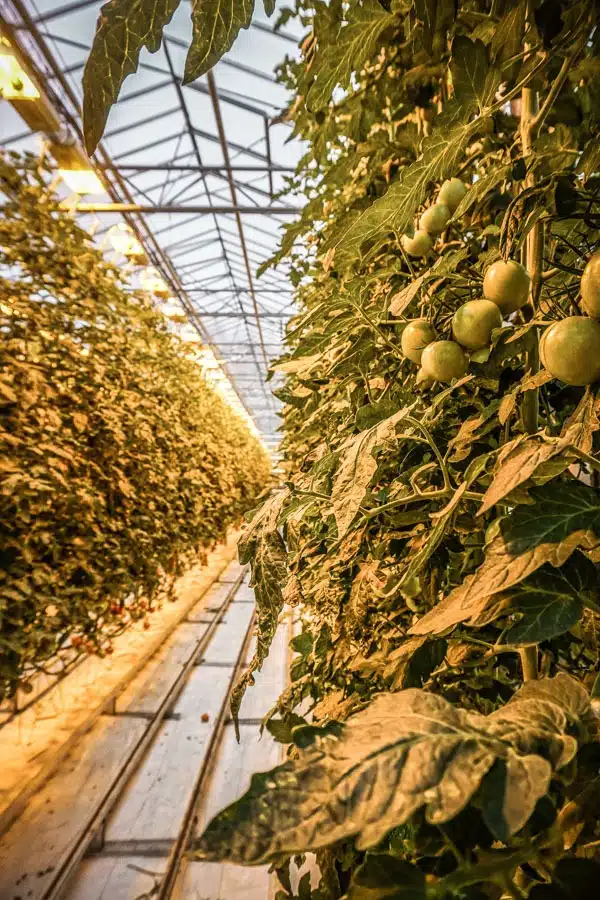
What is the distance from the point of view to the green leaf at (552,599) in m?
0.31

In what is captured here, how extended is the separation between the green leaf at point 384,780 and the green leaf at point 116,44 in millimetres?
370

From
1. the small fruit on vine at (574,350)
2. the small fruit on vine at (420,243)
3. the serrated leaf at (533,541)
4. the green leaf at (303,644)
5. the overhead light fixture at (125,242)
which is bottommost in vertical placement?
the green leaf at (303,644)

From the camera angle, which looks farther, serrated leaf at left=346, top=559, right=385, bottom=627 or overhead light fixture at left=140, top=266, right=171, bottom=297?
overhead light fixture at left=140, top=266, right=171, bottom=297

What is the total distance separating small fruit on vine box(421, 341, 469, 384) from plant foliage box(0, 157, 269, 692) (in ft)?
5.57

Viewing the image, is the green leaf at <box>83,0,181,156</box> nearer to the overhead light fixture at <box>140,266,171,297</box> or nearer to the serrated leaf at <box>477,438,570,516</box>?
the serrated leaf at <box>477,438,570,516</box>

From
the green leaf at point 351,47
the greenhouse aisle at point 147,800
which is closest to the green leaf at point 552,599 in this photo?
the green leaf at point 351,47

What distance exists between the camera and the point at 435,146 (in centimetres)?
47

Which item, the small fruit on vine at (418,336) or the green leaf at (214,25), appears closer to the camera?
the green leaf at (214,25)

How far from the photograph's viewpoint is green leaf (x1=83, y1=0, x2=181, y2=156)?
11.4 inches

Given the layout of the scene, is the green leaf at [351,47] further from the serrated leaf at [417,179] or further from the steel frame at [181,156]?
the steel frame at [181,156]

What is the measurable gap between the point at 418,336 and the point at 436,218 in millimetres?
190

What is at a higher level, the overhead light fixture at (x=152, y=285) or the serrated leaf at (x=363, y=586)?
the overhead light fixture at (x=152, y=285)

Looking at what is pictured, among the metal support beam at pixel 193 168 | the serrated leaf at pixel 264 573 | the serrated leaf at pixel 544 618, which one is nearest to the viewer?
the serrated leaf at pixel 544 618

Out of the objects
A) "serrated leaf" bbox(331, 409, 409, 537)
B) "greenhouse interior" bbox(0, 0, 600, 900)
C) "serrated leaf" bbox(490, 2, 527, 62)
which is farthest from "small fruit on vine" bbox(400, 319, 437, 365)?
"serrated leaf" bbox(490, 2, 527, 62)
